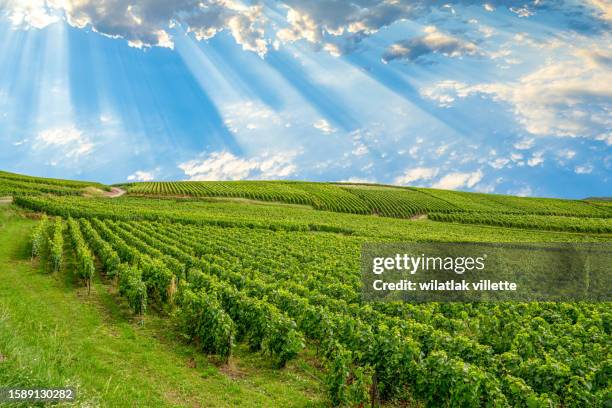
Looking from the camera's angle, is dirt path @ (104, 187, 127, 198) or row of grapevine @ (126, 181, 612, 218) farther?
row of grapevine @ (126, 181, 612, 218)

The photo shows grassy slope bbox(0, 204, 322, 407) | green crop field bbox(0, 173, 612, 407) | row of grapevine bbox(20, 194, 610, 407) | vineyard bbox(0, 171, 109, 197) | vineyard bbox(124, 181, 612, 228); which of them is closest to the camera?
grassy slope bbox(0, 204, 322, 407)

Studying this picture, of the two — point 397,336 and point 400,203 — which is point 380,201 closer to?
point 400,203

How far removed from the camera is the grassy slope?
31.9ft

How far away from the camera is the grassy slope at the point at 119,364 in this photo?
383 inches

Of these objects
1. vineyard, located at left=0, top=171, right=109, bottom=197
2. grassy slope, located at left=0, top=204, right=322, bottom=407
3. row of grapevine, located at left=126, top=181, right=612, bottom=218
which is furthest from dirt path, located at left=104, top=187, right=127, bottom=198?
grassy slope, located at left=0, top=204, right=322, bottom=407

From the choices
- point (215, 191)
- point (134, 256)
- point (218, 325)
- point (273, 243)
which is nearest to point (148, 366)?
point (218, 325)

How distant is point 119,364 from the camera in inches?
539

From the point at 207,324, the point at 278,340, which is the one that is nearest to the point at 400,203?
the point at 207,324

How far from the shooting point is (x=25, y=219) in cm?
5003

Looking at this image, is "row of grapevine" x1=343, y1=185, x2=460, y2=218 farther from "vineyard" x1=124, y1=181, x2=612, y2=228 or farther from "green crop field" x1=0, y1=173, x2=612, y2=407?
"green crop field" x1=0, y1=173, x2=612, y2=407

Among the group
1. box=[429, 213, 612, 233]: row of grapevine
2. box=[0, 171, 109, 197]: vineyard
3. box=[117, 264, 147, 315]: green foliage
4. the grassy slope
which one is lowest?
the grassy slope

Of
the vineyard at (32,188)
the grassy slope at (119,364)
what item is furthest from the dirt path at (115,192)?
the grassy slope at (119,364)

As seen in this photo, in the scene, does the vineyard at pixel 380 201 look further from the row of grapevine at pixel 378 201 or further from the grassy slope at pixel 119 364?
the grassy slope at pixel 119 364

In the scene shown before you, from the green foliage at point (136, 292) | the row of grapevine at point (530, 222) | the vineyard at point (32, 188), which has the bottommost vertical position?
the green foliage at point (136, 292)
